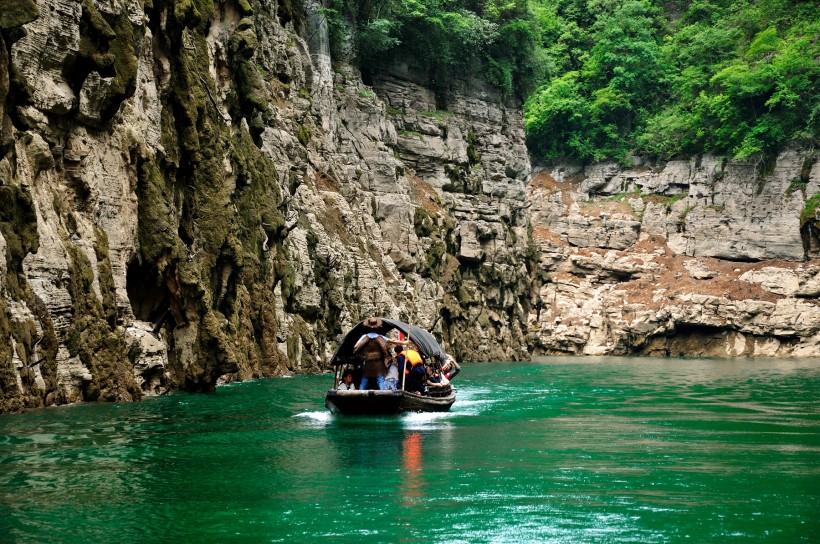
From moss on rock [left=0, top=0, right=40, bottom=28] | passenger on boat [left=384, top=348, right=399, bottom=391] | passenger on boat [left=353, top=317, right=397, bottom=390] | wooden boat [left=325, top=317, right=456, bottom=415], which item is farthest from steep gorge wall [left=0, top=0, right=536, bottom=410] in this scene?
passenger on boat [left=384, top=348, right=399, bottom=391]

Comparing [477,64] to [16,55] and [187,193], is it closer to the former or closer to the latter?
[187,193]

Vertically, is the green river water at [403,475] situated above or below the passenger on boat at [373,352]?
below

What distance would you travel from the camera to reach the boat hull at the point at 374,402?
25.1 meters

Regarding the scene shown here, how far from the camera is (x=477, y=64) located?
A: 7738 cm

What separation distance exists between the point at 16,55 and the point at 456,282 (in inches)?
1950

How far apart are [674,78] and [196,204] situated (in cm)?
7242

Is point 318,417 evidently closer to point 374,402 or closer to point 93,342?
point 374,402

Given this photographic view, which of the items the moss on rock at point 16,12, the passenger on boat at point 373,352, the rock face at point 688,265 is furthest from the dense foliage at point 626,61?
the moss on rock at point 16,12

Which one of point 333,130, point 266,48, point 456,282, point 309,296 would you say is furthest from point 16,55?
point 456,282

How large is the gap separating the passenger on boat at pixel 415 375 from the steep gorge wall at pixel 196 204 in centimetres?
614

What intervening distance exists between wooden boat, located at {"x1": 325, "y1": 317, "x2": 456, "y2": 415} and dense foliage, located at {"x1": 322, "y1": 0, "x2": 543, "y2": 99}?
125ft

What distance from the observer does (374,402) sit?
997 inches

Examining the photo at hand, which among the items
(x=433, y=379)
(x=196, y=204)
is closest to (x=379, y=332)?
(x=433, y=379)

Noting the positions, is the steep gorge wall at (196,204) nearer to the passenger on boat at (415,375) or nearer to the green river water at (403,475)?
the green river water at (403,475)
